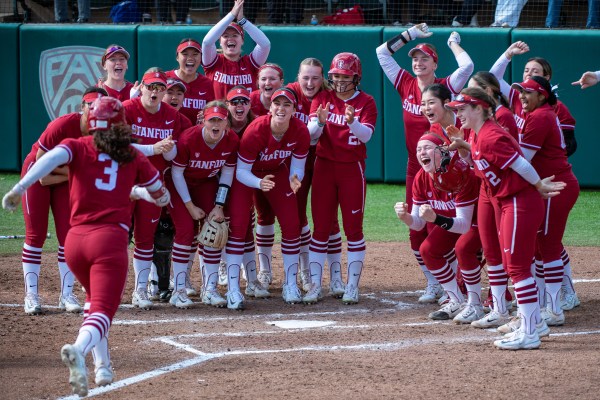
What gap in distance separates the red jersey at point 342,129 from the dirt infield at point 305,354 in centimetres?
129

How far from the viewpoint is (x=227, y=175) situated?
8180 millimetres

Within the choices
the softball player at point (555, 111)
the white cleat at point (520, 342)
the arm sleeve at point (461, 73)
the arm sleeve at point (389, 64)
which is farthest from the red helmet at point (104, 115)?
the arm sleeve at point (461, 73)

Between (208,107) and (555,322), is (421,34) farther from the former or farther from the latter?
(555,322)

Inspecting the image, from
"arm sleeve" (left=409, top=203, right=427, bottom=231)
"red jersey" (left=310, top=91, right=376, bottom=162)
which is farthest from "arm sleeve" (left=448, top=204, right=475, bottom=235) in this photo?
"red jersey" (left=310, top=91, right=376, bottom=162)

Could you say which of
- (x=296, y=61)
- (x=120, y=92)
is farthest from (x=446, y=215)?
(x=296, y=61)

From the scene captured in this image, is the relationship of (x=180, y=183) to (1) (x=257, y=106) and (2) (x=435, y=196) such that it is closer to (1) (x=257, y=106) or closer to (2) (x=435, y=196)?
(1) (x=257, y=106)

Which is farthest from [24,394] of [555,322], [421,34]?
[421,34]

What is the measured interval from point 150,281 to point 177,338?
1.63 m

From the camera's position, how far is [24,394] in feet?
18.8

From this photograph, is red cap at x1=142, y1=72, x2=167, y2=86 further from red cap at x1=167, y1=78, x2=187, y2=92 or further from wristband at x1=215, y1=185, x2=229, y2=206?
wristband at x1=215, y1=185, x2=229, y2=206

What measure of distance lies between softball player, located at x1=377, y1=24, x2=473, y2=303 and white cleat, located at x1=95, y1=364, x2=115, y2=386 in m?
3.48

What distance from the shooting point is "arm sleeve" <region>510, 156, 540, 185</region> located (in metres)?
6.46

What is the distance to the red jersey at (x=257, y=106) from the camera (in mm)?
8836

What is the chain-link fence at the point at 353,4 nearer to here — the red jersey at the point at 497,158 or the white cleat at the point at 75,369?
the red jersey at the point at 497,158
